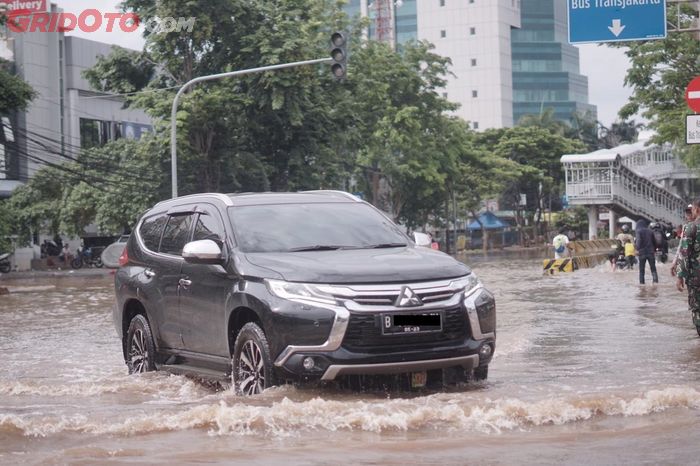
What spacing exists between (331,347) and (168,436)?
4.73ft

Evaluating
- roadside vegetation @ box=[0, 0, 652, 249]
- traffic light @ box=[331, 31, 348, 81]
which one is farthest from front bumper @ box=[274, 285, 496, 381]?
roadside vegetation @ box=[0, 0, 652, 249]

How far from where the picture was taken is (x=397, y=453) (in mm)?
6469

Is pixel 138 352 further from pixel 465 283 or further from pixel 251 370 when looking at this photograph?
pixel 465 283

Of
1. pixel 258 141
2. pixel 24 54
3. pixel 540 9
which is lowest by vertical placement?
pixel 258 141

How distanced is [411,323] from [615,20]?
1445 cm

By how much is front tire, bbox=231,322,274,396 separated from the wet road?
206mm

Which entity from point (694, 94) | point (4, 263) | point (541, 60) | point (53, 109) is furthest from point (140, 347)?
point (541, 60)

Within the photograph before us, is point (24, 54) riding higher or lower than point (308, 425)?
higher

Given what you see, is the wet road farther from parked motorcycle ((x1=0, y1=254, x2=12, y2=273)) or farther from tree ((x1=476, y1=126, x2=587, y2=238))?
tree ((x1=476, y1=126, x2=587, y2=238))

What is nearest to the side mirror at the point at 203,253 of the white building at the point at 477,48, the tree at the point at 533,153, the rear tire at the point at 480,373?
the rear tire at the point at 480,373

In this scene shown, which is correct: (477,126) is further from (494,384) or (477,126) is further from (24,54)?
(494,384)

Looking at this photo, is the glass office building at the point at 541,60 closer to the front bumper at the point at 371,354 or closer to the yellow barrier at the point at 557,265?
the yellow barrier at the point at 557,265

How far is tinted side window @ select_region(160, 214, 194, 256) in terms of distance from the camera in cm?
1013

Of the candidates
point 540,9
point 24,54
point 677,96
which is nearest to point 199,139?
point 677,96
